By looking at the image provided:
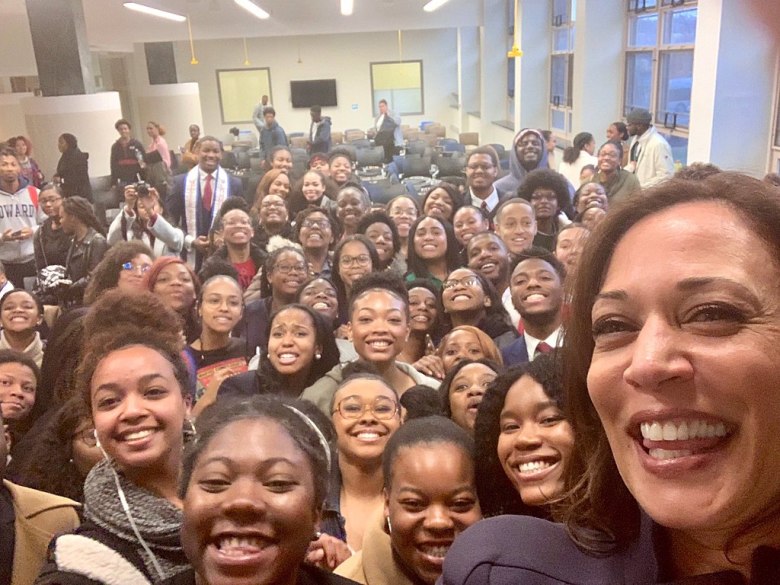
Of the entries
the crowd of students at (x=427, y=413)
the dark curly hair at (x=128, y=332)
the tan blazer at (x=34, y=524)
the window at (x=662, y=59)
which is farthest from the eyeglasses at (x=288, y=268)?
the window at (x=662, y=59)

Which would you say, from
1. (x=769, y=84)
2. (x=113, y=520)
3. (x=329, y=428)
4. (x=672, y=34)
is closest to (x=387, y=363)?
(x=329, y=428)

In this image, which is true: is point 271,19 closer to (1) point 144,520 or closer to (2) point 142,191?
(2) point 142,191

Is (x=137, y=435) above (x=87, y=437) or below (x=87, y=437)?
above

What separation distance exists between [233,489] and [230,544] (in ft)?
0.33

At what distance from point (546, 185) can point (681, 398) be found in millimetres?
4049

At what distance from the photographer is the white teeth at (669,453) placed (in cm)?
83

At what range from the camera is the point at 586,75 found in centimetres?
906

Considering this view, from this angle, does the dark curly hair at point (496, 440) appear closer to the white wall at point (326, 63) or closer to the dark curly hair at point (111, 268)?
the dark curly hair at point (111, 268)

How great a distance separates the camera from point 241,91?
18266mm

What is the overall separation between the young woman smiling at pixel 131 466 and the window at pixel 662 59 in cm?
719

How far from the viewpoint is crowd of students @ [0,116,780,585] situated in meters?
0.83

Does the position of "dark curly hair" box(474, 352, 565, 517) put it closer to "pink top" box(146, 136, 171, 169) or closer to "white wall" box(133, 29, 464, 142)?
"pink top" box(146, 136, 171, 169)

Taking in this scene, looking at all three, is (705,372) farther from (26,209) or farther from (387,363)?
(26,209)

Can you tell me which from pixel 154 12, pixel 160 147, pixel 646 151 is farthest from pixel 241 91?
pixel 646 151
